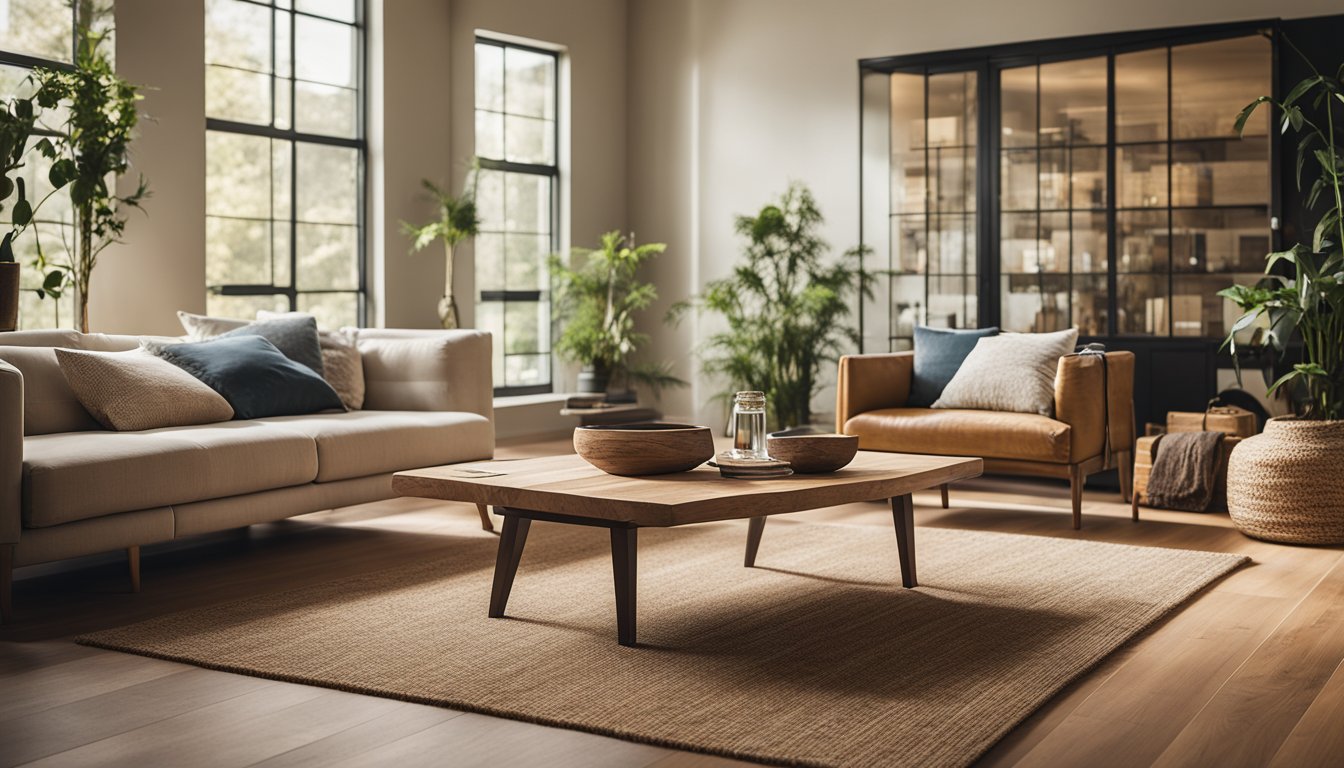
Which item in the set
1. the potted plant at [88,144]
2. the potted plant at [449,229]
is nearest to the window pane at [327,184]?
the potted plant at [449,229]

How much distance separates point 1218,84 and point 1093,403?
7.56 feet

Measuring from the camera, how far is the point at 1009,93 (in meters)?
7.11

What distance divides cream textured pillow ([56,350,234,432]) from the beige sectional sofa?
8 centimetres

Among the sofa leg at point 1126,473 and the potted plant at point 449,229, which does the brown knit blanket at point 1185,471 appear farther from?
the potted plant at point 449,229

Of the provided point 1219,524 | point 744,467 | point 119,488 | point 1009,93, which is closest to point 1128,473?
point 1219,524

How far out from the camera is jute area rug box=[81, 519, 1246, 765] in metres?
2.60

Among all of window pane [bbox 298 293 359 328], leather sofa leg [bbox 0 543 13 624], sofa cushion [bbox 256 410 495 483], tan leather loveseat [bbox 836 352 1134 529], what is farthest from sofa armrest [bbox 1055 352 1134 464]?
window pane [bbox 298 293 359 328]

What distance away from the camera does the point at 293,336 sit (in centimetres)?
511

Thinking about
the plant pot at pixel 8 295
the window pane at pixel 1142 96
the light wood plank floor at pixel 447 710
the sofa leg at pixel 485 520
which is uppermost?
the window pane at pixel 1142 96

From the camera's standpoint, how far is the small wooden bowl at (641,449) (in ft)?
11.3

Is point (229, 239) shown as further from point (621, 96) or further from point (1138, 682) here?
point (1138, 682)

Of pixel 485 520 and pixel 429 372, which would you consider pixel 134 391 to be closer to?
pixel 429 372

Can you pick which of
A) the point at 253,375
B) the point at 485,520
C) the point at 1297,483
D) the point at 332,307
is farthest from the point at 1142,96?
the point at 253,375

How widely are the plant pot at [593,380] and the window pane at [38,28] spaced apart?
3393mm
